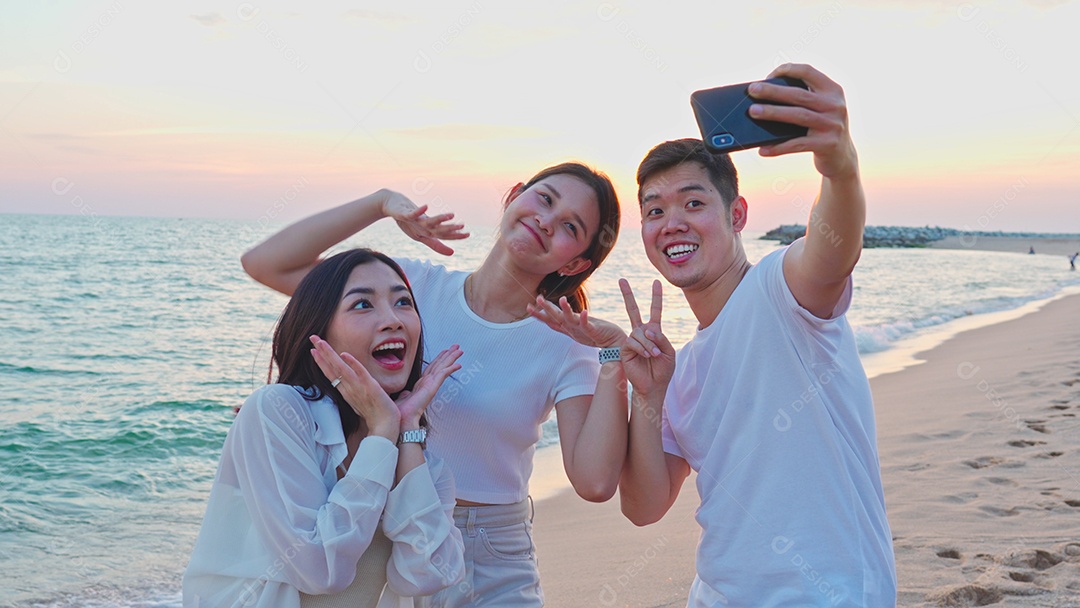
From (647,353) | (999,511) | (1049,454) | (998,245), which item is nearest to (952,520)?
(999,511)

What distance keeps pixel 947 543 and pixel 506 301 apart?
339 cm

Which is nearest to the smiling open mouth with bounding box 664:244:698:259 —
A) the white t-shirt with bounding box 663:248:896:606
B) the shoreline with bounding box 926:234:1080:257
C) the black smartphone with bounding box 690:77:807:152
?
the white t-shirt with bounding box 663:248:896:606

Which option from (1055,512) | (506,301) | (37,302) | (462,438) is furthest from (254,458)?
(37,302)

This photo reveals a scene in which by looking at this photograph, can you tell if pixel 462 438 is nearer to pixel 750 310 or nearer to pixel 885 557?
pixel 750 310

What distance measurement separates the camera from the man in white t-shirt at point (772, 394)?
237 centimetres

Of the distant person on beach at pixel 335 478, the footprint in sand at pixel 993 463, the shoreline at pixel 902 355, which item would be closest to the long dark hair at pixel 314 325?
the distant person on beach at pixel 335 478

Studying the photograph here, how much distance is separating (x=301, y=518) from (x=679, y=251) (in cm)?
152

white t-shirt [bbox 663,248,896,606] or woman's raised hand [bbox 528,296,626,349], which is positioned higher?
woman's raised hand [bbox 528,296,626,349]

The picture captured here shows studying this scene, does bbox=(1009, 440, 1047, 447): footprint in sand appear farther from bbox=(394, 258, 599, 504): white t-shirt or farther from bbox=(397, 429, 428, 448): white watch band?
bbox=(397, 429, 428, 448): white watch band

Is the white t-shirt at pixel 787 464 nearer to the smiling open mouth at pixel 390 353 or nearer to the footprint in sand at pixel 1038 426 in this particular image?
the smiling open mouth at pixel 390 353

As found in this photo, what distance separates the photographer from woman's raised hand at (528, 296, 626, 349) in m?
3.06

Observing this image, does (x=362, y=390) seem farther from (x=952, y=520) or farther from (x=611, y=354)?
(x=952, y=520)

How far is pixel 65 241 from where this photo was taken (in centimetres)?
4278

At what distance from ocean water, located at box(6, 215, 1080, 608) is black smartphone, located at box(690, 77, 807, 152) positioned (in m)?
1.99
